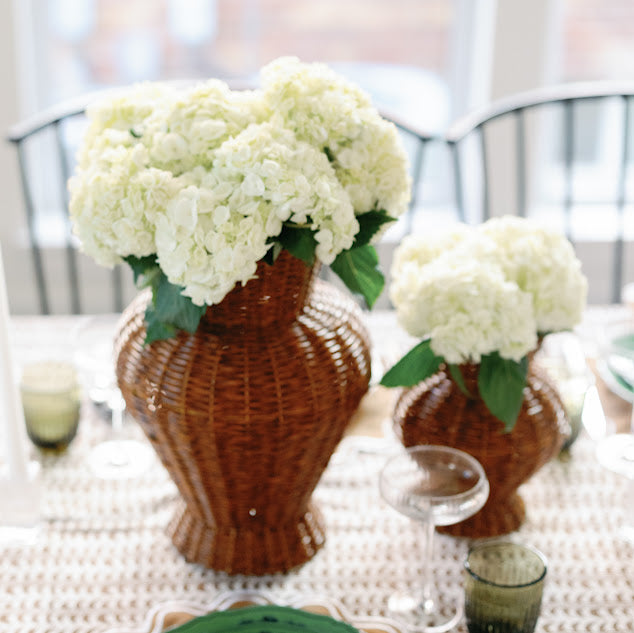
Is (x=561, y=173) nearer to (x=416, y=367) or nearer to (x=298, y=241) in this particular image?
(x=416, y=367)

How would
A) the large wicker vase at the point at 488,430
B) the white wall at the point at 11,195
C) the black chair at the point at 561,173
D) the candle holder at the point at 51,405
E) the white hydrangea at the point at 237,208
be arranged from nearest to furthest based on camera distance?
the white hydrangea at the point at 237,208, the large wicker vase at the point at 488,430, the candle holder at the point at 51,405, the white wall at the point at 11,195, the black chair at the point at 561,173

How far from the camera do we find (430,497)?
A: 2.94 ft

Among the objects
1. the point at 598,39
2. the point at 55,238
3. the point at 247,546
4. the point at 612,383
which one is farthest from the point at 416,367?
the point at 598,39

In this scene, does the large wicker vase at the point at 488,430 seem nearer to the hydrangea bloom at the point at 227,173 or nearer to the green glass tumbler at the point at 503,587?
the green glass tumbler at the point at 503,587

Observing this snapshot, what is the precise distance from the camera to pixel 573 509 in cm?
106

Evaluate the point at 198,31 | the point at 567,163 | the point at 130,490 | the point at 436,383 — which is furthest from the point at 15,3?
the point at 436,383

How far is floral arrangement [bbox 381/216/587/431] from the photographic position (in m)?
0.89

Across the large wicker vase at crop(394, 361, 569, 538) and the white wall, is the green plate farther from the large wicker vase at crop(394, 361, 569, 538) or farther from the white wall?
the white wall

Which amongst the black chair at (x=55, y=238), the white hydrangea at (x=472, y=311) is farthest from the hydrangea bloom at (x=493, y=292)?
the black chair at (x=55, y=238)

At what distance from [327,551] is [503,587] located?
0.83 ft

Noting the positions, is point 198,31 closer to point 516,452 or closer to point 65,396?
point 65,396

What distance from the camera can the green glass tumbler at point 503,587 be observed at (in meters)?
0.82

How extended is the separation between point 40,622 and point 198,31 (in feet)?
6.11

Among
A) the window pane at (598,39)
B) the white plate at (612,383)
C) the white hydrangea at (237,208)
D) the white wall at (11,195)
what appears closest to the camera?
the white hydrangea at (237,208)
